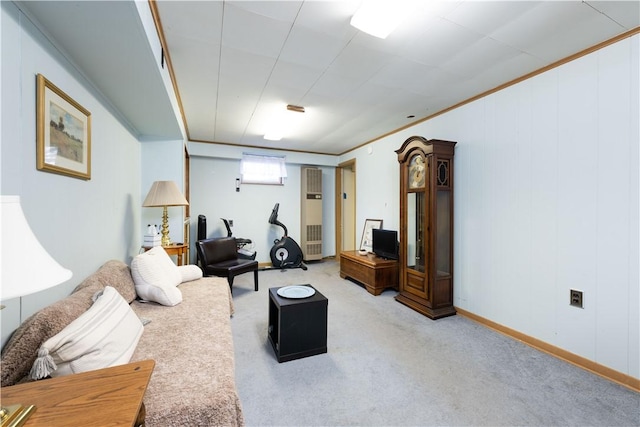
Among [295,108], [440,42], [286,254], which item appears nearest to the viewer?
[440,42]

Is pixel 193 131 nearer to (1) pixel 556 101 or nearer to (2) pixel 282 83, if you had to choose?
(2) pixel 282 83

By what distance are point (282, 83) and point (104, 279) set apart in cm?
215

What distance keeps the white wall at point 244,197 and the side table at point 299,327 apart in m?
3.22

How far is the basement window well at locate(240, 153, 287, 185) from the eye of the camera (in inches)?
198

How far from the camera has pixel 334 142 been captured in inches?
185

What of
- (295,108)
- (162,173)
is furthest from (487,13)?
(162,173)

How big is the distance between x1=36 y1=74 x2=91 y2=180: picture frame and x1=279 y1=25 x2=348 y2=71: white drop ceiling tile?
1431 millimetres

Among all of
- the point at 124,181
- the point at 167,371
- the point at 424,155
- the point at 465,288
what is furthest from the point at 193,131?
the point at 465,288

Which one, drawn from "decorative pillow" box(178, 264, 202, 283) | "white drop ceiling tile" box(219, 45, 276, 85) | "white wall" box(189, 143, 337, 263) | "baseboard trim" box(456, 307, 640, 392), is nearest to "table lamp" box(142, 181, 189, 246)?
"decorative pillow" box(178, 264, 202, 283)

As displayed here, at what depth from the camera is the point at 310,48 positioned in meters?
1.95

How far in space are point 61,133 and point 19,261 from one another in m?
1.26

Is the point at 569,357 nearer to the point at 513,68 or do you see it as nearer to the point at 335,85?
the point at 513,68

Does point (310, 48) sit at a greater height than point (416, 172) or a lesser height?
greater

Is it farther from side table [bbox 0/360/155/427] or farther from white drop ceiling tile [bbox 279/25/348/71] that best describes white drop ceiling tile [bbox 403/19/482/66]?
side table [bbox 0/360/155/427]
